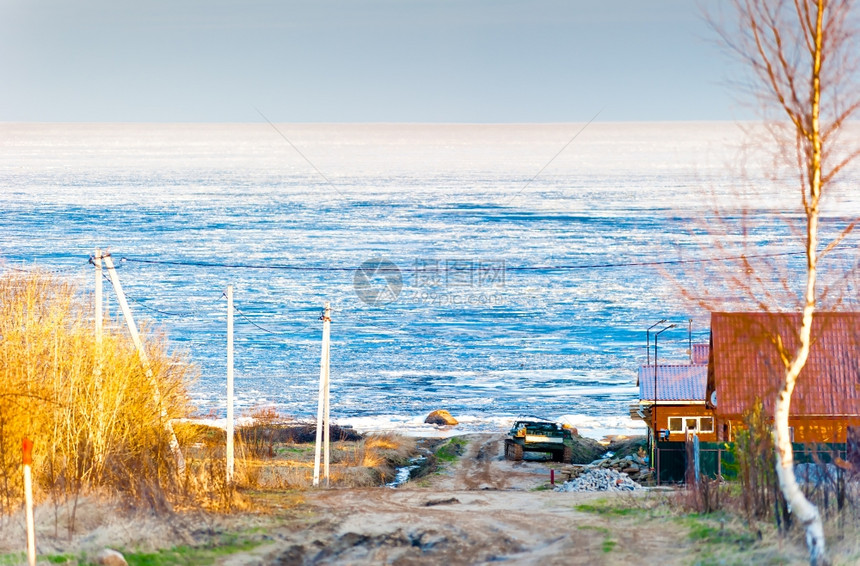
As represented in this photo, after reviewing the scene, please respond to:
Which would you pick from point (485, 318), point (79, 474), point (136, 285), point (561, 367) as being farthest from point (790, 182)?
point (136, 285)

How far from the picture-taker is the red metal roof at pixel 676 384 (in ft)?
113

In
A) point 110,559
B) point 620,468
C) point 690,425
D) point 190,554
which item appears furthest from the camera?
point 690,425

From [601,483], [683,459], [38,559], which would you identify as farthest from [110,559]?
[683,459]

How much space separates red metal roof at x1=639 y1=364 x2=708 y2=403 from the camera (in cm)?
→ 3456

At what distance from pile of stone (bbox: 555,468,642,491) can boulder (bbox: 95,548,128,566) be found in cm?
1634

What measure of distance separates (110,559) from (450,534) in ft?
16.7

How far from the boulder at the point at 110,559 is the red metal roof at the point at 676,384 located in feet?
79.8

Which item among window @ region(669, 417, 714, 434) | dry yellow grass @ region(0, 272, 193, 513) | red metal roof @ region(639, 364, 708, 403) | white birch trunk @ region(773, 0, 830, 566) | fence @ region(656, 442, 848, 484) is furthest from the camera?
window @ region(669, 417, 714, 434)

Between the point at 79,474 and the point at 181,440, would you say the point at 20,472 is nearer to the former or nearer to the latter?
the point at 79,474

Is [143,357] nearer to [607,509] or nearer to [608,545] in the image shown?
[607,509]

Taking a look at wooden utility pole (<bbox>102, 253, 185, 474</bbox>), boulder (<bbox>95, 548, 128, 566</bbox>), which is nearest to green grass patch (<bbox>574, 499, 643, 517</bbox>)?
wooden utility pole (<bbox>102, 253, 185, 474</bbox>)

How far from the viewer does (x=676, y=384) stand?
114ft

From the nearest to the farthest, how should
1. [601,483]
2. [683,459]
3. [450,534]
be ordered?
[450,534] → [601,483] → [683,459]

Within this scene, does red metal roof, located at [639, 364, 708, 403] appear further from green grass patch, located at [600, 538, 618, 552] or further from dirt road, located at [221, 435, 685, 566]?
green grass patch, located at [600, 538, 618, 552]
